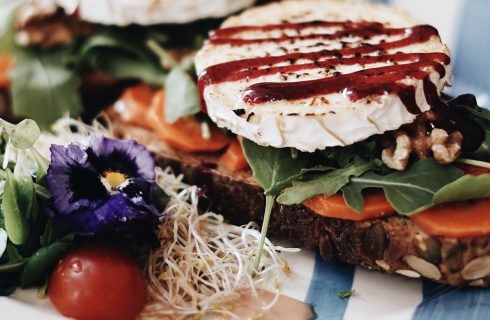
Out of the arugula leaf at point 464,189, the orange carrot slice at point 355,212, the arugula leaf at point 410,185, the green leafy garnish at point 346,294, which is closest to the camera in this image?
the arugula leaf at point 464,189

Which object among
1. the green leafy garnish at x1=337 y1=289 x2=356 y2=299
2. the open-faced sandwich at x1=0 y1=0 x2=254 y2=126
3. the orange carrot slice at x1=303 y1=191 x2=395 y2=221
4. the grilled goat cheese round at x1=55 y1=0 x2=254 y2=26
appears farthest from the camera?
the open-faced sandwich at x1=0 y1=0 x2=254 y2=126

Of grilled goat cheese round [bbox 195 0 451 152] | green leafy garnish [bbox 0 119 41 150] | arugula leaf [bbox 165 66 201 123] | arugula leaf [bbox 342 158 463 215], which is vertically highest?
grilled goat cheese round [bbox 195 0 451 152]

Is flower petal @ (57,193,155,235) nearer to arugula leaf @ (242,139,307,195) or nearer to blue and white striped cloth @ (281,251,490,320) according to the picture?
arugula leaf @ (242,139,307,195)

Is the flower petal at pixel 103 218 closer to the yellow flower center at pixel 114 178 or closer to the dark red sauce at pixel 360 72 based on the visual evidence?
the yellow flower center at pixel 114 178

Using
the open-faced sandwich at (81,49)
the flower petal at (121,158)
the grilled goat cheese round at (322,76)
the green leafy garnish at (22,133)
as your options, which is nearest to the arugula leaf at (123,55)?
the open-faced sandwich at (81,49)

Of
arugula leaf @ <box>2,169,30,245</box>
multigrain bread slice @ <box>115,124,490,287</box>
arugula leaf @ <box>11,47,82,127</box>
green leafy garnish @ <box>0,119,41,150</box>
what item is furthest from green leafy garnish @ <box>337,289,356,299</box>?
arugula leaf @ <box>11,47,82,127</box>

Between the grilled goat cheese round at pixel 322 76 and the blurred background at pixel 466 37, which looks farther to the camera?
the blurred background at pixel 466 37
